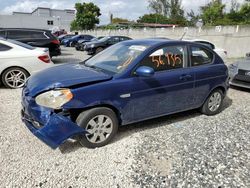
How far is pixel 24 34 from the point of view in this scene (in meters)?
10.7

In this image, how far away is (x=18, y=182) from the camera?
9.16 ft

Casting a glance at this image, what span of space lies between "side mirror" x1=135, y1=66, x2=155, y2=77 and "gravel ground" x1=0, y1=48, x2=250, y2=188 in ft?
3.39

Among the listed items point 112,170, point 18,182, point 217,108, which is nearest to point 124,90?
point 112,170

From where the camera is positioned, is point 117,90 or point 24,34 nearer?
point 117,90

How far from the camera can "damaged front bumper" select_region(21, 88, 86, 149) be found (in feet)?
10.3

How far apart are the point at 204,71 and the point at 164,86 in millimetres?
1043

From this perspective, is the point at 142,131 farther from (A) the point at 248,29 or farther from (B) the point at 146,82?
(A) the point at 248,29

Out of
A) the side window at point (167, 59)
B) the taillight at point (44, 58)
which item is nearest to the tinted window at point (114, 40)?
the taillight at point (44, 58)

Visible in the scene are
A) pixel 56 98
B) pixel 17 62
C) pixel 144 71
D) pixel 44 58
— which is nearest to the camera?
pixel 56 98

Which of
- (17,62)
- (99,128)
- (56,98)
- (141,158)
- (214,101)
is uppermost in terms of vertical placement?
(17,62)

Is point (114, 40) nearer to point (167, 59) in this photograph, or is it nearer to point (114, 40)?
point (114, 40)

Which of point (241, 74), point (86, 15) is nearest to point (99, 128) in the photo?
point (241, 74)

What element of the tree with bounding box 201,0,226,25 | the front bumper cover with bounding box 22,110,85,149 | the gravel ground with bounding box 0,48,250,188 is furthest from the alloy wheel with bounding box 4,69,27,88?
the tree with bounding box 201,0,226,25

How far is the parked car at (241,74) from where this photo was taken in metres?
6.82
